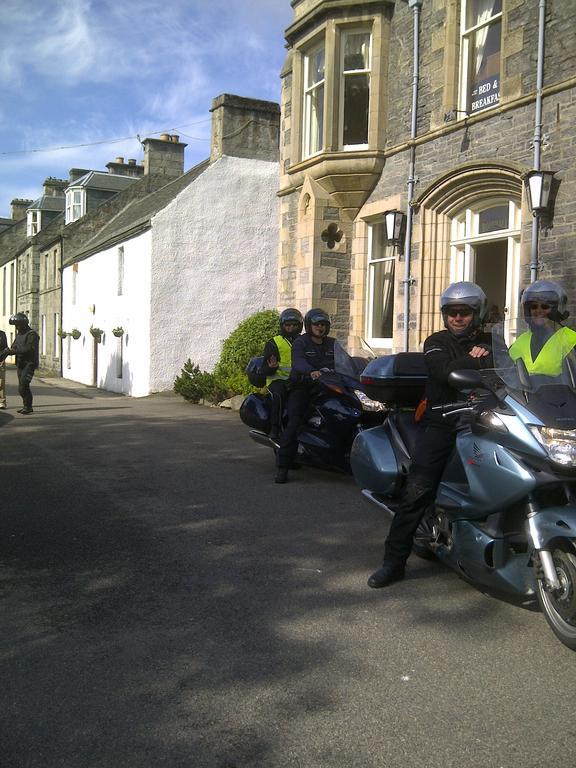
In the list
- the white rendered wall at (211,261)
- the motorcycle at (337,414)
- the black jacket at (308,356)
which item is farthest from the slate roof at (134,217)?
the motorcycle at (337,414)

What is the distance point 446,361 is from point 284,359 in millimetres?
4046

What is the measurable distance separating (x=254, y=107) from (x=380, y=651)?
22020 mm

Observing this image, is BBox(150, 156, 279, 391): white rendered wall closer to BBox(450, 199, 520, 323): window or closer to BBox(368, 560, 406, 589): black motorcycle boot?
BBox(450, 199, 520, 323): window

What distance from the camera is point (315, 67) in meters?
15.4

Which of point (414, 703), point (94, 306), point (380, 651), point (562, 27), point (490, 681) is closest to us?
point (414, 703)

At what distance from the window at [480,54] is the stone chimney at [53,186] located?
1506 inches

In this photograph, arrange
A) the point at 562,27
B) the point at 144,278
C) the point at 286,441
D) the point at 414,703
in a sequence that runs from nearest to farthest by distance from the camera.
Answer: the point at 414,703 < the point at 286,441 < the point at 562,27 < the point at 144,278

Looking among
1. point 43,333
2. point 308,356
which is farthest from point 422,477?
point 43,333

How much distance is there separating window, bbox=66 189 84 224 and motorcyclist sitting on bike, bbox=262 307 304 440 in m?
30.5

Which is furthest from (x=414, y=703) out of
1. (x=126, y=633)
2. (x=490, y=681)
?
(x=126, y=633)

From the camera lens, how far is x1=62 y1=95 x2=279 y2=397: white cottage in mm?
21797

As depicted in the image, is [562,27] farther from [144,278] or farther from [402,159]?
[144,278]

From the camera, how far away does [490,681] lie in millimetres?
3379

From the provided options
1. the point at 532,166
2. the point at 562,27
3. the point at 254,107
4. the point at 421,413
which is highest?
the point at 254,107
